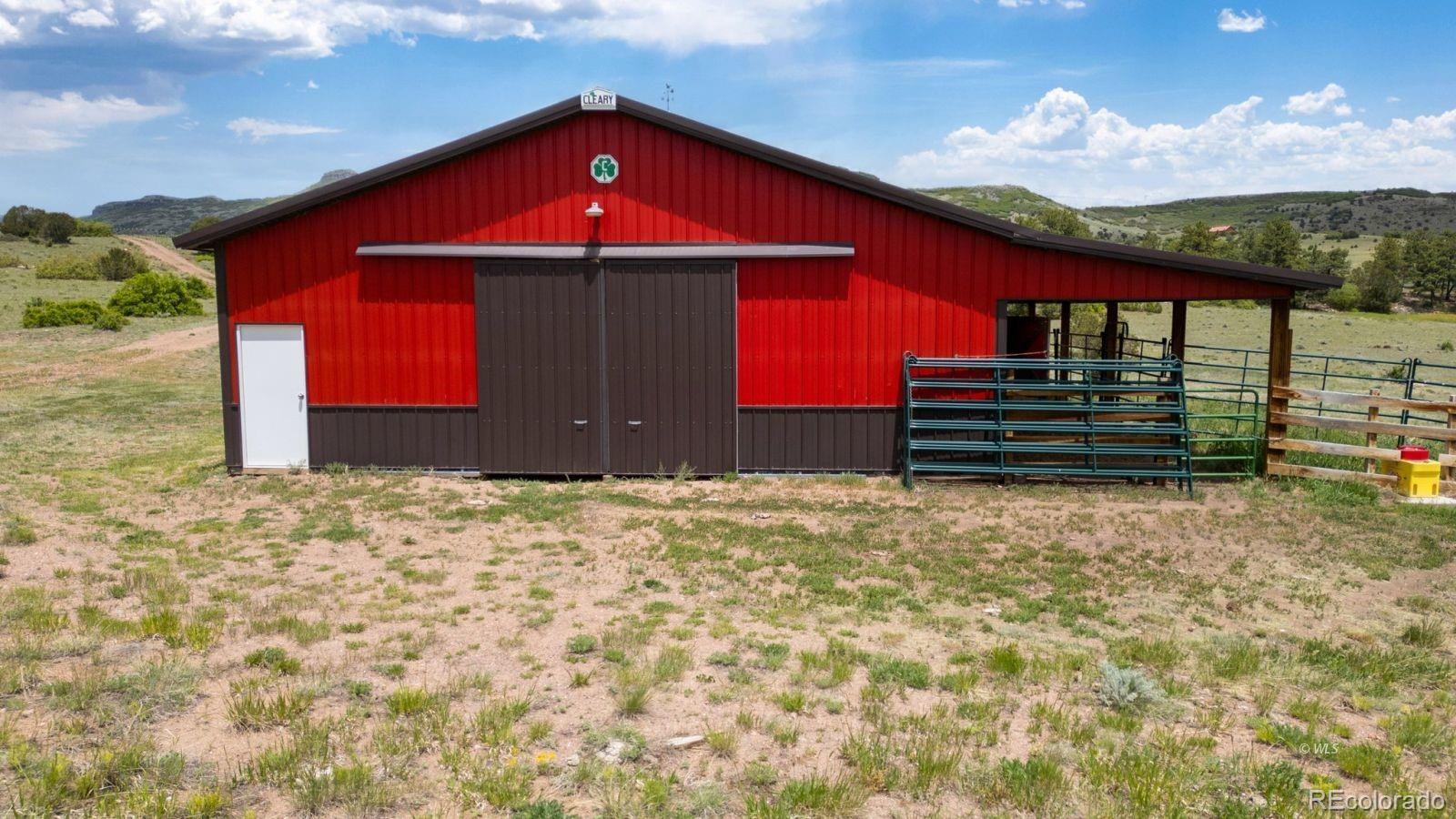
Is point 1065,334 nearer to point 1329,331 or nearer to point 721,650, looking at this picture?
point 721,650

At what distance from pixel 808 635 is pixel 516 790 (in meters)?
3.32

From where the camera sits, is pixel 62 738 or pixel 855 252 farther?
pixel 855 252

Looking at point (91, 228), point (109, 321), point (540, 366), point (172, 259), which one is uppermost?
point (91, 228)

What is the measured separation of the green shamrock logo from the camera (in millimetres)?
14430

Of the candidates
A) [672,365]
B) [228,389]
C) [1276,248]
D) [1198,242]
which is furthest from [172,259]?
[1276,248]

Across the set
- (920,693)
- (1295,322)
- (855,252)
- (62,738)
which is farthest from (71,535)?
(1295,322)

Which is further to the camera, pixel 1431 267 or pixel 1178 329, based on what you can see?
pixel 1431 267

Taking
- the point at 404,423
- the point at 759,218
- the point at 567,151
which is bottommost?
the point at 404,423

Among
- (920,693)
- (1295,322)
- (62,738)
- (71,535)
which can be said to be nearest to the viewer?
(62,738)

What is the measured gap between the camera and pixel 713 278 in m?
14.5

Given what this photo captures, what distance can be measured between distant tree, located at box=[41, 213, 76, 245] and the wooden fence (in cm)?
8788

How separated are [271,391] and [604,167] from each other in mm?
6402

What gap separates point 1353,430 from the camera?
13.9 m

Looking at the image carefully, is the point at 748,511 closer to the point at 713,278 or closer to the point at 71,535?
the point at 713,278
